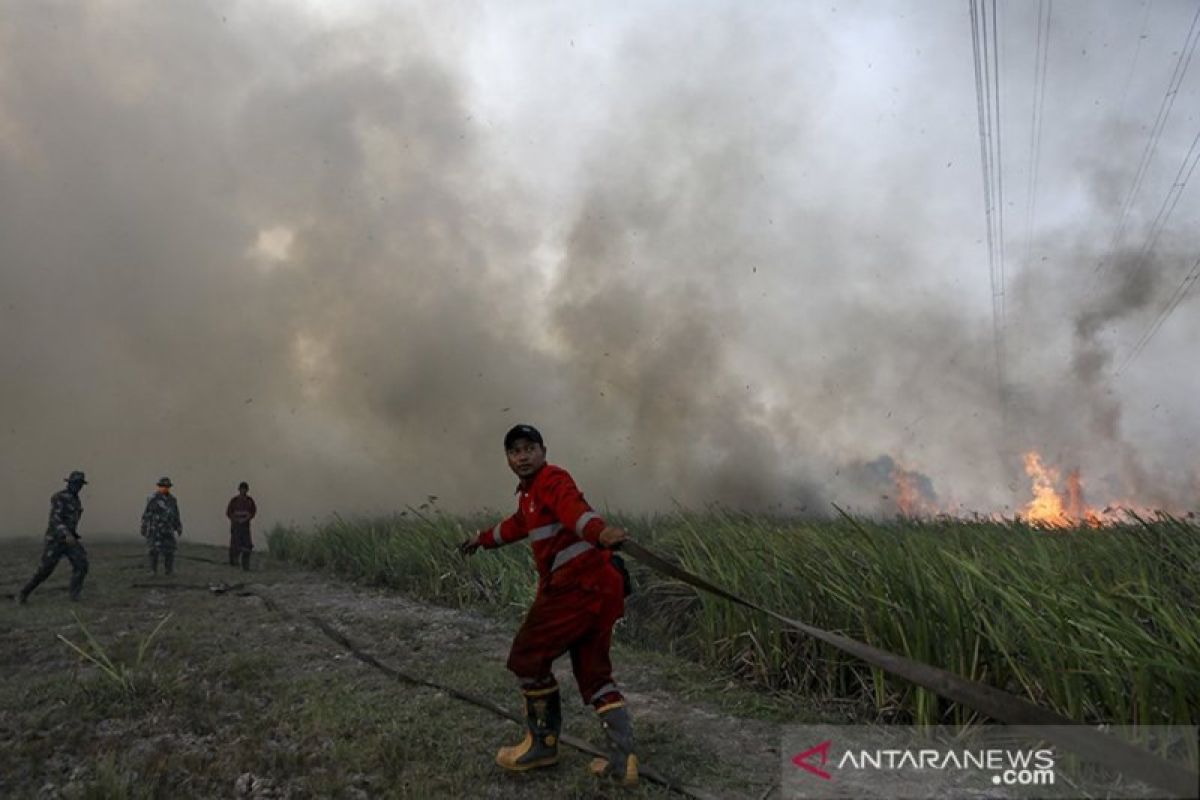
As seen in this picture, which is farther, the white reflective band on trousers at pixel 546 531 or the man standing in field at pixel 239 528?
the man standing in field at pixel 239 528

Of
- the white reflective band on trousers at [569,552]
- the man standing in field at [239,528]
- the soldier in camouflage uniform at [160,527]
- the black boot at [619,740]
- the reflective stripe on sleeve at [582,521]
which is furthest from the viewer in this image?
the man standing in field at [239,528]

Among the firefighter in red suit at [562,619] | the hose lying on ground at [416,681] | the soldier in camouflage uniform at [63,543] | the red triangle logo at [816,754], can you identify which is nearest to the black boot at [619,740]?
the firefighter in red suit at [562,619]

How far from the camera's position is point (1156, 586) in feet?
14.5

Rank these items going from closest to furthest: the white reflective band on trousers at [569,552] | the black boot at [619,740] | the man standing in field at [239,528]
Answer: the black boot at [619,740] → the white reflective band on trousers at [569,552] → the man standing in field at [239,528]

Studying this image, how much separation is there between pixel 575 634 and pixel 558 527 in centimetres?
55

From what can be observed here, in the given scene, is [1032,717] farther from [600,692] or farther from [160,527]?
[160,527]

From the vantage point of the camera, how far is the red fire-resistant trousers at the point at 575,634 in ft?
11.3

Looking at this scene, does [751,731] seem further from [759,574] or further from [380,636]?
[380,636]

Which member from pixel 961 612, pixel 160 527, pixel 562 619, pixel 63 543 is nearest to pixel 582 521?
pixel 562 619

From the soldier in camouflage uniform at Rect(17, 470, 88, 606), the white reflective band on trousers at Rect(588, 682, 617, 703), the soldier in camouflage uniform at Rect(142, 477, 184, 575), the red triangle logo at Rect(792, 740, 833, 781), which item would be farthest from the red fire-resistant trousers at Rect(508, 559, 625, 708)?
the soldier in camouflage uniform at Rect(142, 477, 184, 575)

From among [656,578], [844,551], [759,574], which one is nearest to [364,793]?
[759,574]

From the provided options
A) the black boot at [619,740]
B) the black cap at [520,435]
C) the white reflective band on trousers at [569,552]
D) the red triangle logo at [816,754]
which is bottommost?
the red triangle logo at [816,754]

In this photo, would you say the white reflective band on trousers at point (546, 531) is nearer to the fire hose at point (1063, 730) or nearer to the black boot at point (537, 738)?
the black boot at point (537, 738)

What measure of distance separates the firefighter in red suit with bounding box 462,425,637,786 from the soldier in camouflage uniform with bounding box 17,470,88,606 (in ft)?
31.7
